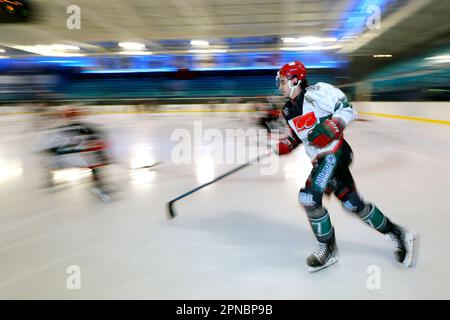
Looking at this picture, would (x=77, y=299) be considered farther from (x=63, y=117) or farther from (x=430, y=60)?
(x=430, y=60)

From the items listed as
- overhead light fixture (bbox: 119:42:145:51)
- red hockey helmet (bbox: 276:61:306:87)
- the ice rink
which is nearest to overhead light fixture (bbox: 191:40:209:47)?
overhead light fixture (bbox: 119:42:145:51)

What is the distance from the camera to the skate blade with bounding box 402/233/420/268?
1.74 meters

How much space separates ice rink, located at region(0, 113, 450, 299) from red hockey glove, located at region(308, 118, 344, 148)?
70 cm

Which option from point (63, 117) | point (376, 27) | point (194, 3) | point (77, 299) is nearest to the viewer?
point (77, 299)

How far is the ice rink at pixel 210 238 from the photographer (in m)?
1.62

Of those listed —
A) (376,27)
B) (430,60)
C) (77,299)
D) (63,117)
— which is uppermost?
(376,27)

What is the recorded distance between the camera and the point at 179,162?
458 centimetres

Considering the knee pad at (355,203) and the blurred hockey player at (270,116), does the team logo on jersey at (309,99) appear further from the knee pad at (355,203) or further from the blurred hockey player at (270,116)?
the blurred hockey player at (270,116)

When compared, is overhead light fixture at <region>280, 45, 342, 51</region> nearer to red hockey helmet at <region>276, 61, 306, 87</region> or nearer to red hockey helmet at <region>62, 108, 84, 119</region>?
red hockey helmet at <region>62, 108, 84, 119</region>

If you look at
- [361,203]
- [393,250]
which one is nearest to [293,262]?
[361,203]

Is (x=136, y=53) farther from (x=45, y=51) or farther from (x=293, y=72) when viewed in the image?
(x=293, y=72)

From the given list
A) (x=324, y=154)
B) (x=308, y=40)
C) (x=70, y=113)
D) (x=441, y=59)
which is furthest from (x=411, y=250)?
(x=308, y=40)

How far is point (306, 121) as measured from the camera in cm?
162

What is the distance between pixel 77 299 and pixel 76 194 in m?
1.79
